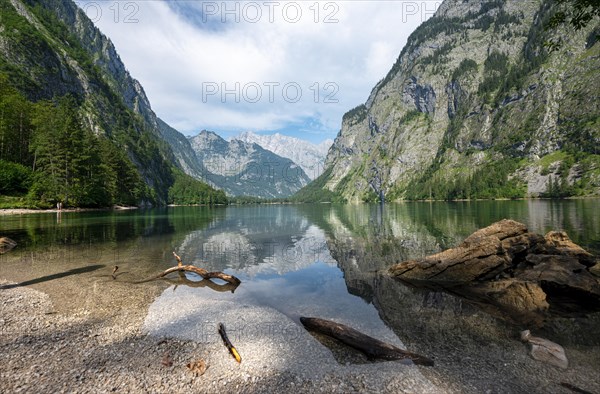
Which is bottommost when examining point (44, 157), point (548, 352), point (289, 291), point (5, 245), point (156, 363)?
point (289, 291)

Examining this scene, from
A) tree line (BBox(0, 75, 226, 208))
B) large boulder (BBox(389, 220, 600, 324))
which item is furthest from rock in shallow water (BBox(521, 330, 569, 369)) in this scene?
tree line (BBox(0, 75, 226, 208))

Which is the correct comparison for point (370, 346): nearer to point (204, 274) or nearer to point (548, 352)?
point (548, 352)

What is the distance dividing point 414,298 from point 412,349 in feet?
25.0

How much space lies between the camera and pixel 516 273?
2142cm

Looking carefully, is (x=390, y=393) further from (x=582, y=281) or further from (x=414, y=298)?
(x=582, y=281)

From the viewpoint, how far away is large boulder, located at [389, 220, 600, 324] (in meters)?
17.0

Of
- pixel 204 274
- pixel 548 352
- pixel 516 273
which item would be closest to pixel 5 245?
pixel 204 274

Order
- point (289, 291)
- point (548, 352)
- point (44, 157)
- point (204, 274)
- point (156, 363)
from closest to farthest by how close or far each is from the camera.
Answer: point (156, 363)
point (548, 352)
point (289, 291)
point (204, 274)
point (44, 157)

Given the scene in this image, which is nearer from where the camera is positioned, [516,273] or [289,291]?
[289,291]

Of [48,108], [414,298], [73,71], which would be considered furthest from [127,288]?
[73,71]

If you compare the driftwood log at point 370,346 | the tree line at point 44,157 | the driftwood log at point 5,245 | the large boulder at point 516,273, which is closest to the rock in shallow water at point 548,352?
the large boulder at point 516,273

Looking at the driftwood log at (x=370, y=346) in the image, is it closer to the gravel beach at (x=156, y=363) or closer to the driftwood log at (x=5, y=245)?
the gravel beach at (x=156, y=363)

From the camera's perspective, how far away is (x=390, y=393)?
888cm

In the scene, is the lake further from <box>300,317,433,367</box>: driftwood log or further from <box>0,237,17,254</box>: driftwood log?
<box>0,237,17,254</box>: driftwood log
